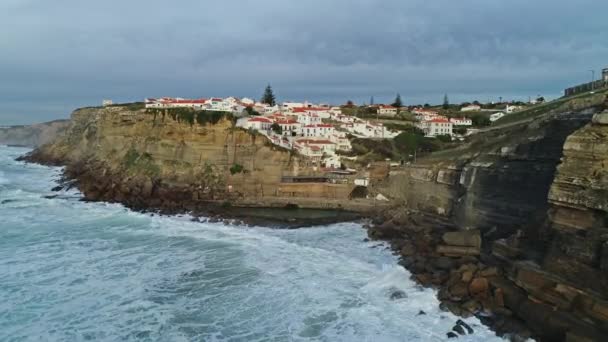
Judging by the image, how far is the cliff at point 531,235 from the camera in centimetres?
1032

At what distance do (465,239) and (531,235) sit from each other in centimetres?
290

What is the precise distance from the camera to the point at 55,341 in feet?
32.5

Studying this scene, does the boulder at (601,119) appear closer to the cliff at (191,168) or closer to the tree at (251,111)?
the cliff at (191,168)

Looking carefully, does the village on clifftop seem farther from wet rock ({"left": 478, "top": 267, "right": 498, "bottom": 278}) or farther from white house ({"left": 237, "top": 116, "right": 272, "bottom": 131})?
wet rock ({"left": 478, "top": 267, "right": 498, "bottom": 278})

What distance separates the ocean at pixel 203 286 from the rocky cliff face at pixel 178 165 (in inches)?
312

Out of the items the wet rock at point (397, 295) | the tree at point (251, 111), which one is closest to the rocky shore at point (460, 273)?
the wet rock at point (397, 295)

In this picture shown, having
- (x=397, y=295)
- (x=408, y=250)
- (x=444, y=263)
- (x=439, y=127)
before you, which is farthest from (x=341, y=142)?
(x=397, y=295)

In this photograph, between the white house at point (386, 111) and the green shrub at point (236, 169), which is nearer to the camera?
the green shrub at point (236, 169)

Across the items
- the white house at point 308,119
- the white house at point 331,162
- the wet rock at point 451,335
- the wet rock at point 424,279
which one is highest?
the white house at point 308,119

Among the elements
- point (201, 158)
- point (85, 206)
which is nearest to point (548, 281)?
point (85, 206)

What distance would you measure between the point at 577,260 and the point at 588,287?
0.70m

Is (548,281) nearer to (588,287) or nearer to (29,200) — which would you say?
(588,287)

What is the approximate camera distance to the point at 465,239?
1591 centimetres

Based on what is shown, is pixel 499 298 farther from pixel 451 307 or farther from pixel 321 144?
pixel 321 144
